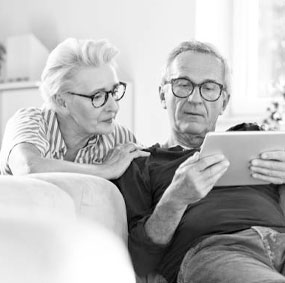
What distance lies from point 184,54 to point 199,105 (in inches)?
7.3

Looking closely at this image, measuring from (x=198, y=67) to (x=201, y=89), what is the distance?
71 mm

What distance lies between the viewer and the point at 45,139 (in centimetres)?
199

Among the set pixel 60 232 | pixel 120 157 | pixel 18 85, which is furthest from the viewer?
pixel 18 85

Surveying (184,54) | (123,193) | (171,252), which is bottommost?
(171,252)

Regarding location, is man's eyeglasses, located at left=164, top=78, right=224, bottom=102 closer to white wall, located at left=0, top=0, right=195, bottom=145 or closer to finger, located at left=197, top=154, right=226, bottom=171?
finger, located at left=197, top=154, right=226, bottom=171

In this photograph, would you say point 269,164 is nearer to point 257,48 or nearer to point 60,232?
point 60,232

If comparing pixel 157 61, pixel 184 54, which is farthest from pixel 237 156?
pixel 157 61

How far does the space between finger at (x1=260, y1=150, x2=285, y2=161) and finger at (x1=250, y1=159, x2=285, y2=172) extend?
1 cm

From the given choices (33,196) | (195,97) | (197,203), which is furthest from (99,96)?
(33,196)

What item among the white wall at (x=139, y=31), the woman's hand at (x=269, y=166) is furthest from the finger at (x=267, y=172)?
the white wall at (x=139, y=31)

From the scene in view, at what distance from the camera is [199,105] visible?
6.64ft

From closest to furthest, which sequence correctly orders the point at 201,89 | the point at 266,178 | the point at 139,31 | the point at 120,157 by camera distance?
the point at 266,178
the point at 120,157
the point at 201,89
the point at 139,31

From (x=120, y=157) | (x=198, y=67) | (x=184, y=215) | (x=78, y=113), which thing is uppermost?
(x=198, y=67)

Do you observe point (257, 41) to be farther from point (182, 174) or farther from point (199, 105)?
point (182, 174)
